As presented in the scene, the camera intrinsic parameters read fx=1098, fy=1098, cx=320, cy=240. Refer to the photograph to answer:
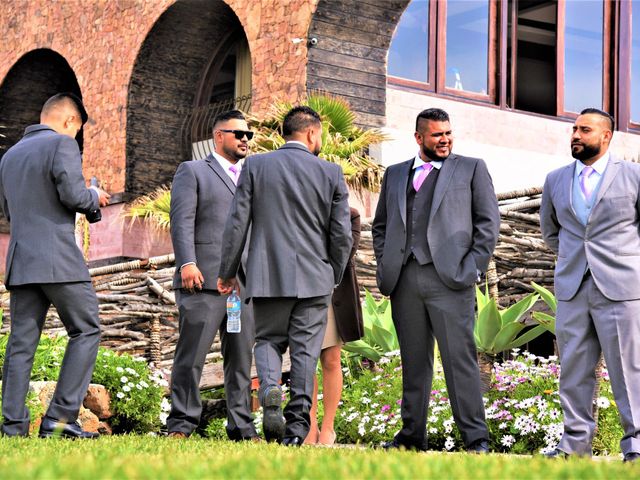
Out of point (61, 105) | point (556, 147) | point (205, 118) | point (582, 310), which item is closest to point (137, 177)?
point (205, 118)

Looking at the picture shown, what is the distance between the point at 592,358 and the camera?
18.4 feet

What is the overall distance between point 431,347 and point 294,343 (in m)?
0.78

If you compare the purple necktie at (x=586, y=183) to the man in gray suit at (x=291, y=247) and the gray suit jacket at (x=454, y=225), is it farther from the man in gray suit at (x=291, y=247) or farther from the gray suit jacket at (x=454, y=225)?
the man in gray suit at (x=291, y=247)

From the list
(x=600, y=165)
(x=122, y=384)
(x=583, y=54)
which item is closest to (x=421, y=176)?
(x=600, y=165)

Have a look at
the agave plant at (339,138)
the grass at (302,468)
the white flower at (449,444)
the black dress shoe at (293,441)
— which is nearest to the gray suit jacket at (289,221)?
the black dress shoe at (293,441)

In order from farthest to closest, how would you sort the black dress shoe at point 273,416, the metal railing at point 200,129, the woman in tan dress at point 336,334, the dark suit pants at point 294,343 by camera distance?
1. the metal railing at point 200,129
2. the woman in tan dress at point 336,334
3. the dark suit pants at point 294,343
4. the black dress shoe at point 273,416

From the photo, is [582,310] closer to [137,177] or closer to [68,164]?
[68,164]

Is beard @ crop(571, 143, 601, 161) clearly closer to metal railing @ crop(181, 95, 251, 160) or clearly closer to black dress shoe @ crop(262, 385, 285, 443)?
black dress shoe @ crop(262, 385, 285, 443)

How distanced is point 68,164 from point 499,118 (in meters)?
9.29

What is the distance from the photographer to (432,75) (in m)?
14.0

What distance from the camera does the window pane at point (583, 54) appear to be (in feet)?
50.4

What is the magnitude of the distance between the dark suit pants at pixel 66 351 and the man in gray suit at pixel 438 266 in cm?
163

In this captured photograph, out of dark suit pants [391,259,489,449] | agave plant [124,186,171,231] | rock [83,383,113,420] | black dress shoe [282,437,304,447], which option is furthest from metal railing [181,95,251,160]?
black dress shoe [282,437,304,447]

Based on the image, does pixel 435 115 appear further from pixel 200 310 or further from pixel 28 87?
pixel 28 87
